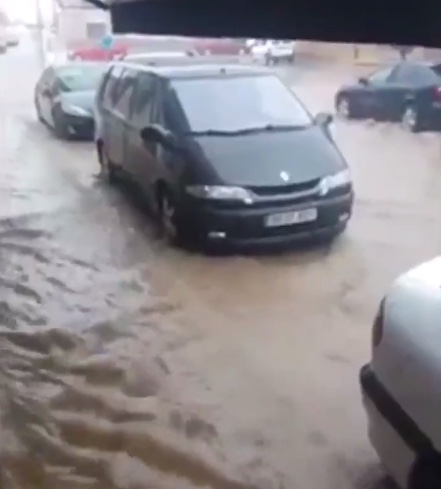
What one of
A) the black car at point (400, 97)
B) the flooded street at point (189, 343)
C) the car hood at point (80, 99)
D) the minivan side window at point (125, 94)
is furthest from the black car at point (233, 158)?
the car hood at point (80, 99)

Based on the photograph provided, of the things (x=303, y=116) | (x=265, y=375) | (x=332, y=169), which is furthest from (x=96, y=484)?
(x=303, y=116)

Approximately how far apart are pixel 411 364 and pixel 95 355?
2.58 m

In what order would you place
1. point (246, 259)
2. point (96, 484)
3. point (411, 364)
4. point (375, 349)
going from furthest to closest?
point (246, 259) < point (96, 484) < point (375, 349) < point (411, 364)

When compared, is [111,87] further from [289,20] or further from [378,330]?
[378,330]

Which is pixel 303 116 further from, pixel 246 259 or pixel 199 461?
pixel 199 461

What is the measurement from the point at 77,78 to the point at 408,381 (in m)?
8.97

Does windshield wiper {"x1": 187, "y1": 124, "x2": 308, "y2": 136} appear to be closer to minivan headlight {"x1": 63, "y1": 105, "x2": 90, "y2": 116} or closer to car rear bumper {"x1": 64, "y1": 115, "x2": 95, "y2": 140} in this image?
car rear bumper {"x1": 64, "y1": 115, "x2": 95, "y2": 140}

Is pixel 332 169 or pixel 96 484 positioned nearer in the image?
pixel 96 484

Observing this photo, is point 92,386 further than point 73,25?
No

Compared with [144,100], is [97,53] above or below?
below

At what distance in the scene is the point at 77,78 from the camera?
10.8m

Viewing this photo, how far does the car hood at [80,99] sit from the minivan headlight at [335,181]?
4.94m

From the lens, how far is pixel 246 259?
6047 millimetres

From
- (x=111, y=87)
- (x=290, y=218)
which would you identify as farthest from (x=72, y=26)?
(x=290, y=218)
